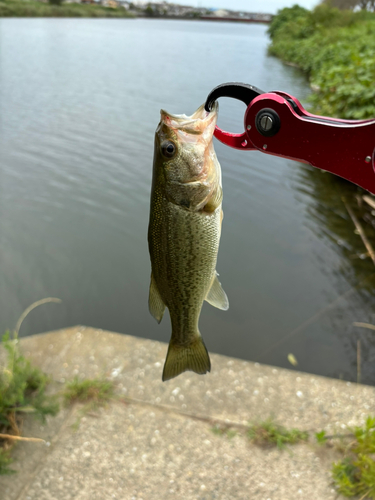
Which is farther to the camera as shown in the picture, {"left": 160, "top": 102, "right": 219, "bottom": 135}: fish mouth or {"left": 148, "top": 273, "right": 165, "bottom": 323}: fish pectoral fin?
{"left": 148, "top": 273, "right": 165, "bottom": 323}: fish pectoral fin

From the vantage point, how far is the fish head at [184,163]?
1.43 meters

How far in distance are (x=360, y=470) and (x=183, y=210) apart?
2.45m

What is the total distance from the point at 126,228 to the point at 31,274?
1911 millimetres

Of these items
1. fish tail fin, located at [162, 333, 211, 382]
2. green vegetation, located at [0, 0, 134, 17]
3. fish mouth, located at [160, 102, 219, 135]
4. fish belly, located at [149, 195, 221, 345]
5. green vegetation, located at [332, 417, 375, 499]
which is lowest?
green vegetation, located at [332, 417, 375, 499]

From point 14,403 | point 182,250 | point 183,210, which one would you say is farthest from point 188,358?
point 14,403

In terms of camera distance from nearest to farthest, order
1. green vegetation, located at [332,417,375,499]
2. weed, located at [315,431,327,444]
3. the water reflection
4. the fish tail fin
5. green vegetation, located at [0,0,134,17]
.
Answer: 1. the fish tail fin
2. green vegetation, located at [332,417,375,499]
3. weed, located at [315,431,327,444]
4. the water reflection
5. green vegetation, located at [0,0,134,17]

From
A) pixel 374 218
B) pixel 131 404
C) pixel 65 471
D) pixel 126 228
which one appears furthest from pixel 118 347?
pixel 374 218

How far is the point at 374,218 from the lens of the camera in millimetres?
7562

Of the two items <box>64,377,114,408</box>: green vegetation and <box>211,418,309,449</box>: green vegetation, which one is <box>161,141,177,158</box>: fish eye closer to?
<box>211,418,309,449</box>: green vegetation

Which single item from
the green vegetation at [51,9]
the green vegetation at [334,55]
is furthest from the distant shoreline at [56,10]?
the green vegetation at [334,55]

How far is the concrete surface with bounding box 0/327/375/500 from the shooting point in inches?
113

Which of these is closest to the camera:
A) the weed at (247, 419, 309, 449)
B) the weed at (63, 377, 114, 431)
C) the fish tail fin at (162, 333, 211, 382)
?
the fish tail fin at (162, 333, 211, 382)

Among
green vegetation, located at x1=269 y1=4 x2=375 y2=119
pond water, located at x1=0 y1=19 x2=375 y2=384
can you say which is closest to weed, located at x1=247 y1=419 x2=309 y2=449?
pond water, located at x1=0 y1=19 x2=375 y2=384

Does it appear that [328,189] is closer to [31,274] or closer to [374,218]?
[374,218]
